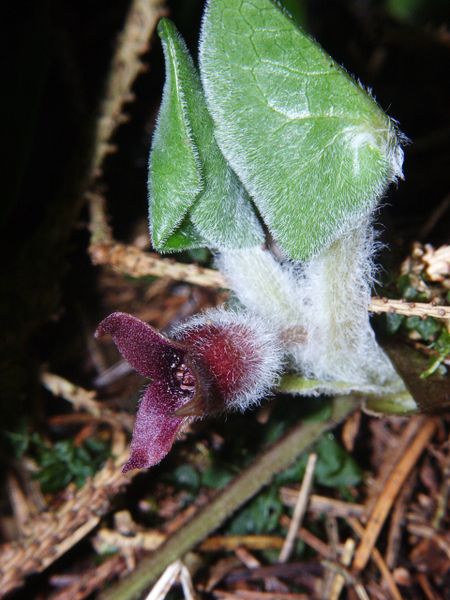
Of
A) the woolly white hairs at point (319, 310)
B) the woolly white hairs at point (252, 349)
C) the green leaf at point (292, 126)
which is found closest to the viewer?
the green leaf at point (292, 126)

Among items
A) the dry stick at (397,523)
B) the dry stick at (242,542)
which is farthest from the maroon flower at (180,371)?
the dry stick at (397,523)

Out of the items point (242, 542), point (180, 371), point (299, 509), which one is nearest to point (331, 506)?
point (299, 509)

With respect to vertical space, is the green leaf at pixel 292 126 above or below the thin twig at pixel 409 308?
above

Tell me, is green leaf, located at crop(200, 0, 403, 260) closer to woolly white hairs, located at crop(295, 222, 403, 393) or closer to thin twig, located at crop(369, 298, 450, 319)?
woolly white hairs, located at crop(295, 222, 403, 393)

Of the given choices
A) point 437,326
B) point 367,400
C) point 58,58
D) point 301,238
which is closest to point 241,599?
point 367,400

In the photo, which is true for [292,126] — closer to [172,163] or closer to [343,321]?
[172,163]

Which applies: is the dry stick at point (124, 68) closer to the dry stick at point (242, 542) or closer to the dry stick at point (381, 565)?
the dry stick at point (242, 542)
